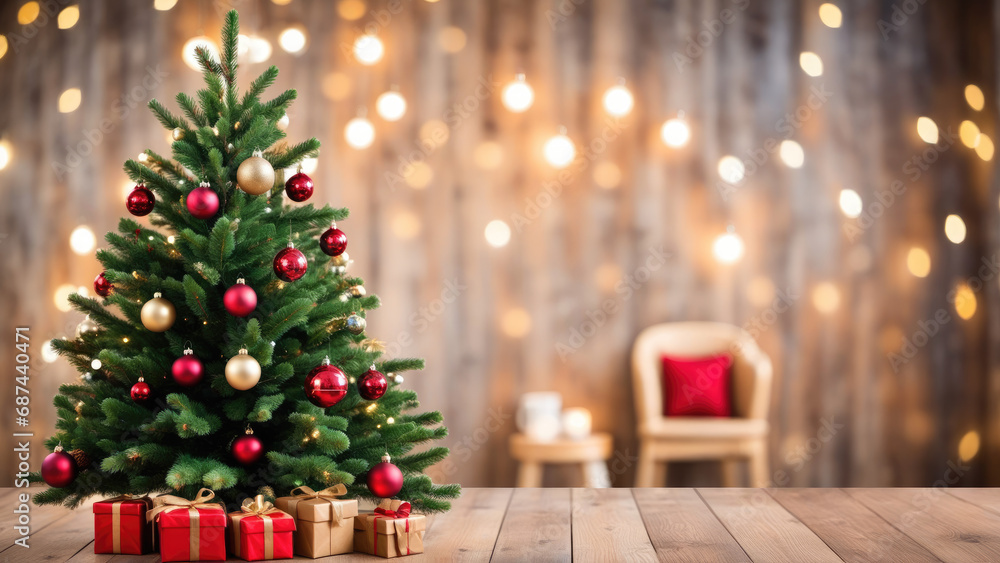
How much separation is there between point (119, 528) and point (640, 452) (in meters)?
2.39

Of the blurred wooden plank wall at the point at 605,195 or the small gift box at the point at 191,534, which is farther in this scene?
the blurred wooden plank wall at the point at 605,195

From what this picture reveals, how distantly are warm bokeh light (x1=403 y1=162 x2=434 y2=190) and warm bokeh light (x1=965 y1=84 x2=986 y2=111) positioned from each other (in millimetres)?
2492

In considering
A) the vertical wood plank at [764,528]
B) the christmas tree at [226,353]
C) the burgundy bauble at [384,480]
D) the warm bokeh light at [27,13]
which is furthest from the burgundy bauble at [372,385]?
the warm bokeh light at [27,13]

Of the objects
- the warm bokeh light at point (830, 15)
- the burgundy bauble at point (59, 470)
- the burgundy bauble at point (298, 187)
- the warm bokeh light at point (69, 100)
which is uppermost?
the warm bokeh light at point (830, 15)

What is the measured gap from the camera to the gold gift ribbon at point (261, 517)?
1640 mm

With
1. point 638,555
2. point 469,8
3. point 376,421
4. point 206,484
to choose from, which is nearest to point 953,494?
point 638,555

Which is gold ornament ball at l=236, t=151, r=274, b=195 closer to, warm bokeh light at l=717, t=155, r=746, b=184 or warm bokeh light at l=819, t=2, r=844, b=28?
warm bokeh light at l=717, t=155, r=746, b=184

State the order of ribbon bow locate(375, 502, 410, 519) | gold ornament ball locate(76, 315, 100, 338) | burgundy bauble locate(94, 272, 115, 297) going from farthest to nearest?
burgundy bauble locate(94, 272, 115, 297)
gold ornament ball locate(76, 315, 100, 338)
ribbon bow locate(375, 502, 410, 519)

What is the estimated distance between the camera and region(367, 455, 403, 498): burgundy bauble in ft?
5.77

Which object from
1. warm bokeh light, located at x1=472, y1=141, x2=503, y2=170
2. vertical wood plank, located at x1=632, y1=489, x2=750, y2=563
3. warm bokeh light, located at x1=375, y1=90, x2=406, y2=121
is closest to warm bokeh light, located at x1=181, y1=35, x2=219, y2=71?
warm bokeh light, located at x1=375, y1=90, x2=406, y2=121

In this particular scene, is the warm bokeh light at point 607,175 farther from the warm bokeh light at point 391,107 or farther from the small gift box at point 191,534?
the small gift box at point 191,534

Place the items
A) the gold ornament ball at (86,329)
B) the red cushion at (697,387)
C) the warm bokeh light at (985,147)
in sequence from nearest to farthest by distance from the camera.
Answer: the gold ornament ball at (86,329)
the red cushion at (697,387)
the warm bokeh light at (985,147)

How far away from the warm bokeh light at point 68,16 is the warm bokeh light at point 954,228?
164 inches

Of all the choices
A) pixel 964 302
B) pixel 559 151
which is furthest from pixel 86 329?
pixel 964 302
